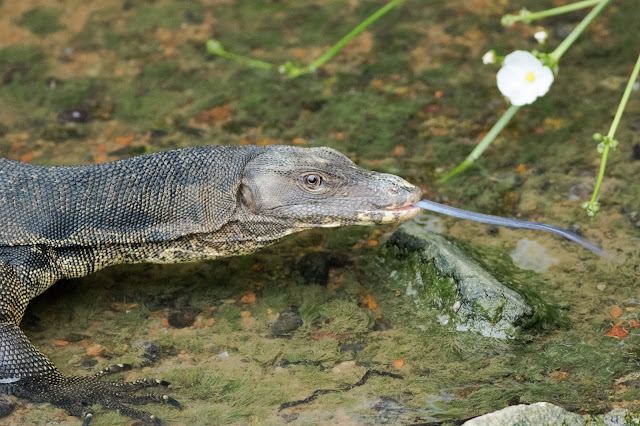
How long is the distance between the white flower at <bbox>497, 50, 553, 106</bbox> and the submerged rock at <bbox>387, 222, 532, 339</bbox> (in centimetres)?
114

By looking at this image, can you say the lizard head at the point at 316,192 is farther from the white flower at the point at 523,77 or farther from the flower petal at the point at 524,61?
the flower petal at the point at 524,61

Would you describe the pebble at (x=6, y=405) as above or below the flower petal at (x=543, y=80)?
below

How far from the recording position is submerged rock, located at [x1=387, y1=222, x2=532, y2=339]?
16.8 feet

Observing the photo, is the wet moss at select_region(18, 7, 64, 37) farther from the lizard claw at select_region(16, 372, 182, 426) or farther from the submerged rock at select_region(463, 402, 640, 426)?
the submerged rock at select_region(463, 402, 640, 426)

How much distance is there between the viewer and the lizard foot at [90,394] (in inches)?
185

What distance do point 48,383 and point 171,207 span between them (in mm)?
1263

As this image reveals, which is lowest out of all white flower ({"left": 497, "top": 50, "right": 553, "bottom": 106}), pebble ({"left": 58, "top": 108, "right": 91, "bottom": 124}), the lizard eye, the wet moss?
pebble ({"left": 58, "top": 108, "right": 91, "bottom": 124})

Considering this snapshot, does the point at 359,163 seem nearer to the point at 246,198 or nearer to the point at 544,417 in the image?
the point at 246,198

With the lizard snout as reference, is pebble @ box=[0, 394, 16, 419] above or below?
below

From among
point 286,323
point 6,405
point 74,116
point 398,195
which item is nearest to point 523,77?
point 398,195

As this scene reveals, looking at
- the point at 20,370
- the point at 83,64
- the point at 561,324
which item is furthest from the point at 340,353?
the point at 83,64

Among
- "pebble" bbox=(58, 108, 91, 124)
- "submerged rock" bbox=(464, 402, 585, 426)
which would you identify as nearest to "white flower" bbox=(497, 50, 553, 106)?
"submerged rock" bbox=(464, 402, 585, 426)

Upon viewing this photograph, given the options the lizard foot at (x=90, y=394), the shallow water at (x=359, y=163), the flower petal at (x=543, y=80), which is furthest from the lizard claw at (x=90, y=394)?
the flower petal at (x=543, y=80)

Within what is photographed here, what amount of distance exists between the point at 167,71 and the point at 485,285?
423 centimetres
